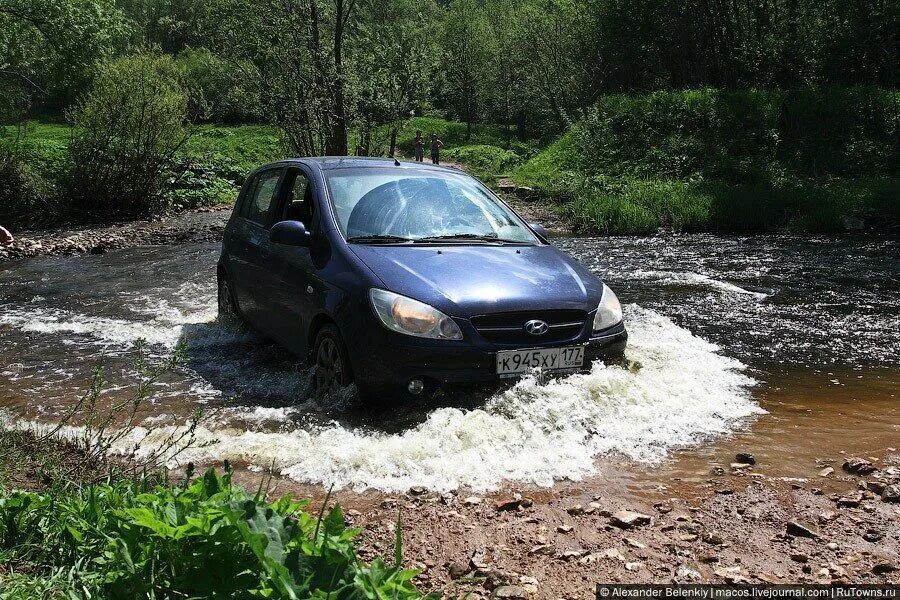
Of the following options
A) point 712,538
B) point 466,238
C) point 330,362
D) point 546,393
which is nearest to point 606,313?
point 546,393

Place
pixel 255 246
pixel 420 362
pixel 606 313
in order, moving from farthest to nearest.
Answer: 1. pixel 255 246
2. pixel 606 313
3. pixel 420 362

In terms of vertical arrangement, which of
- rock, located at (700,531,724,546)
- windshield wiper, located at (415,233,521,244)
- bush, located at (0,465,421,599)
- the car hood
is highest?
A: windshield wiper, located at (415,233,521,244)

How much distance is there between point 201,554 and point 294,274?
12.8 ft

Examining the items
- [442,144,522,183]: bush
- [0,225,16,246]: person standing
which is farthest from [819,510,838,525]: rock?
[442,144,522,183]: bush

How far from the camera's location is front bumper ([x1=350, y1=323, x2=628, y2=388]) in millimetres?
4863

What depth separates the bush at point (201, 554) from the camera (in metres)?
2.17

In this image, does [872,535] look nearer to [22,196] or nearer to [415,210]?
[415,210]

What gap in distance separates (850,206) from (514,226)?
12903 mm

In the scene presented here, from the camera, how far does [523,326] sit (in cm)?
506

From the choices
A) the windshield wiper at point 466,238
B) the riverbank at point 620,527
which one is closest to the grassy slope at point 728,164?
the windshield wiper at point 466,238

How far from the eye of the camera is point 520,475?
4.29 meters

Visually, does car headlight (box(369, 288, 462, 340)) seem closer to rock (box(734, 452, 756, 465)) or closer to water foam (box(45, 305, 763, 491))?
water foam (box(45, 305, 763, 491))

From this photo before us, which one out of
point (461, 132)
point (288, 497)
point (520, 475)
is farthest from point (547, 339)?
point (461, 132)

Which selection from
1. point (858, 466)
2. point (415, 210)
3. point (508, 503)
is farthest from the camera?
point (415, 210)
